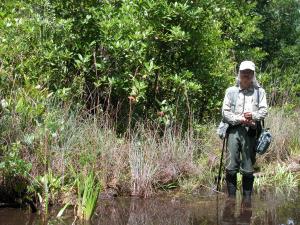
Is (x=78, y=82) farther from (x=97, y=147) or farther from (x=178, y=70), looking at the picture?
(x=178, y=70)

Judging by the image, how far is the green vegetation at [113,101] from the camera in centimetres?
660

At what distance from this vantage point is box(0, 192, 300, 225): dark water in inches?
246

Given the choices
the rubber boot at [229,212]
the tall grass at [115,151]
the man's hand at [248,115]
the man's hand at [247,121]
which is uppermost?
the man's hand at [248,115]

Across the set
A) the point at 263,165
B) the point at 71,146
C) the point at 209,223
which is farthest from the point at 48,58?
the point at 263,165

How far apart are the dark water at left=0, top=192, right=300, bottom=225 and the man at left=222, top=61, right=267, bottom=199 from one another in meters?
0.53

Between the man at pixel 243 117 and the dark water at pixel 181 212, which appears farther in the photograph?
the man at pixel 243 117

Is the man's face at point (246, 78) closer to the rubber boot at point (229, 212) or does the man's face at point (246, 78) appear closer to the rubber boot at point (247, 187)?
the rubber boot at point (247, 187)

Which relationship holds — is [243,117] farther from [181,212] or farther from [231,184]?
[181,212]

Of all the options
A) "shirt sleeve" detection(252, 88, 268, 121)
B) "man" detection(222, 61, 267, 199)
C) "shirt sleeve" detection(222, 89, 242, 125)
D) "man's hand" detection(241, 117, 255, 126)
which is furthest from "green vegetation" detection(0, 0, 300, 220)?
"shirt sleeve" detection(252, 88, 268, 121)

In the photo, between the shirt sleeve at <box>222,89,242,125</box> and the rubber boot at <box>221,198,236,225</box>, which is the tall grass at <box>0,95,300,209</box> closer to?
the rubber boot at <box>221,198,236,225</box>

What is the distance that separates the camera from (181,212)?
271 inches

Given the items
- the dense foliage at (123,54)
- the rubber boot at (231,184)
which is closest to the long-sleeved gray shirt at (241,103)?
the rubber boot at (231,184)

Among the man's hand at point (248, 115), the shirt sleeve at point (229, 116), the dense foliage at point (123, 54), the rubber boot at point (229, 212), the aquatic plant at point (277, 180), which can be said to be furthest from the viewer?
the aquatic plant at point (277, 180)

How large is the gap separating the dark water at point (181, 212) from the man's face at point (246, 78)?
175 cm
